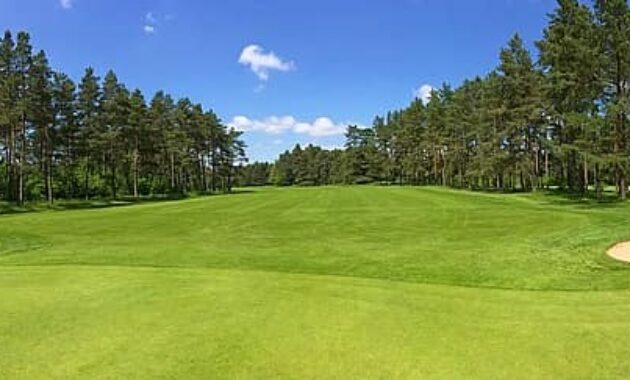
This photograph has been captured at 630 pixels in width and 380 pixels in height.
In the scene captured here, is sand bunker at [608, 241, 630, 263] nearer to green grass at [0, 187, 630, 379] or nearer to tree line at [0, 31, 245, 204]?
green grass at [0, 187, 630, 379]

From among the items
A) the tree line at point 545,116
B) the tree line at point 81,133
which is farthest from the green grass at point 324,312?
the tree line at point 81,133

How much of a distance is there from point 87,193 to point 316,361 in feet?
243

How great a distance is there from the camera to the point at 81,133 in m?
→ 67.1

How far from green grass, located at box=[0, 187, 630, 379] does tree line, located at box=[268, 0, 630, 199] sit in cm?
2073

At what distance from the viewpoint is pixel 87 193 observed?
244 ft

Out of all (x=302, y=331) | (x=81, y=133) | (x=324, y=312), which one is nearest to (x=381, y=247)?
(x=324, y=312)

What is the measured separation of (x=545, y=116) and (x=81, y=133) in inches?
1923

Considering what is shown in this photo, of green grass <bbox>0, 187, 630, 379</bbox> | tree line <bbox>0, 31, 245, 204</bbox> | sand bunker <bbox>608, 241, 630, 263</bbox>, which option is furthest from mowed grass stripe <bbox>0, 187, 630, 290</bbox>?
tree line <bbox>0, 31, 245, 204</bbox>

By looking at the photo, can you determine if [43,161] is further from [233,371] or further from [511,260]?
[233,371]

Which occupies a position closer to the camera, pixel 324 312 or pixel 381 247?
pixel 324 312

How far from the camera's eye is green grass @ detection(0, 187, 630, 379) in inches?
238

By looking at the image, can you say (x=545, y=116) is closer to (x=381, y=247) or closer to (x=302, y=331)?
(x=381, y=247)

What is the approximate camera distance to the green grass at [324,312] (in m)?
6.04

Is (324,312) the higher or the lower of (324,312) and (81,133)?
the lower
